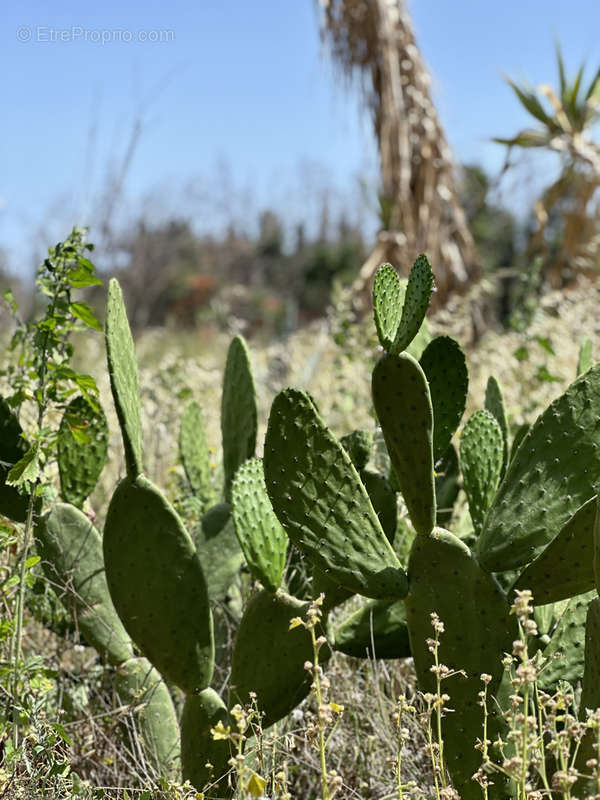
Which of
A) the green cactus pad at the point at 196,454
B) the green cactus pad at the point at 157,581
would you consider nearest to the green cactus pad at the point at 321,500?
the green cactus pad at the point at 157,581

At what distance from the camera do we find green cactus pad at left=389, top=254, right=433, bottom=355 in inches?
60.3

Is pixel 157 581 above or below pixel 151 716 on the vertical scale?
above

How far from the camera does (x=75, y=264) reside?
195 cm

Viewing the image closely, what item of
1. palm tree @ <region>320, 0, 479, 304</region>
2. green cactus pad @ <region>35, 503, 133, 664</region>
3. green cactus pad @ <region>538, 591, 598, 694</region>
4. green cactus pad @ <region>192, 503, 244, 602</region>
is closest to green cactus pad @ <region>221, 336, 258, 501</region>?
green cactus pad @ <region>192, 503, 244, 602</region>

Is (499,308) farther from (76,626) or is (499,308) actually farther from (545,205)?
(76,626)

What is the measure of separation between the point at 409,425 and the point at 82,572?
0.88 m

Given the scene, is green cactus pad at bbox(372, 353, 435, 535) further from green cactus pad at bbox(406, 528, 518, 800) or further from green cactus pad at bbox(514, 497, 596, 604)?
green cactus pad at bbox(514, 497, 596, 604)

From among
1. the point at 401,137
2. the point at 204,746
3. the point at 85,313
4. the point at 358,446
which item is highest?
the point at 401,137

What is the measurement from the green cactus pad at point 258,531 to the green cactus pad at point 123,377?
0.20 meters

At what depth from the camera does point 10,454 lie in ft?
6.48

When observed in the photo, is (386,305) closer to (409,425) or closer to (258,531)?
(409,425)

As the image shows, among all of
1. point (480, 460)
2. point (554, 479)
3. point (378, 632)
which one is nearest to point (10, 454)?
point (378, 632)

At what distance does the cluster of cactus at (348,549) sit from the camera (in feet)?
5.30

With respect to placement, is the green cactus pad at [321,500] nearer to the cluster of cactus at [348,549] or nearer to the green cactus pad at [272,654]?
the cluster of cactus at [348,549]
